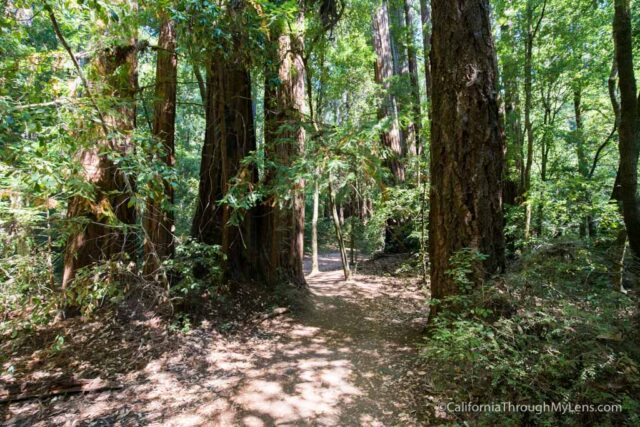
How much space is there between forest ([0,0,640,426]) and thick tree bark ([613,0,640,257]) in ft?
0.10

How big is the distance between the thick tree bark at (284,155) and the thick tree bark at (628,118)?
16.1ft

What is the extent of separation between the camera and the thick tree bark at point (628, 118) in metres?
4.83

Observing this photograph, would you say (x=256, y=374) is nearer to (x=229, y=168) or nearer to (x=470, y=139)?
(x=229, y=168)

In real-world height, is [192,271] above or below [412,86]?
below

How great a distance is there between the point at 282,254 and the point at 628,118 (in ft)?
20.4

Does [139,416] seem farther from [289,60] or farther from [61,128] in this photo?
[289,60]

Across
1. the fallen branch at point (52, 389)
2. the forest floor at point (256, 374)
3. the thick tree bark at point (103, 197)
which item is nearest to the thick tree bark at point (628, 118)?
the forest floor at point (256, 374)

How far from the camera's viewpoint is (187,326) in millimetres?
5133

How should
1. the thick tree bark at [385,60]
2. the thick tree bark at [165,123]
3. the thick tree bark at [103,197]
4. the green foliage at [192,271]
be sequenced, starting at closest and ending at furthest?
1. the green foliage at [192,271]
2. the thick tree bark at [103,197]
3. the thick tree bark at [165,123]
4. the thick tree bark at [385,60]

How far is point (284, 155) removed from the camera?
6.26 metres

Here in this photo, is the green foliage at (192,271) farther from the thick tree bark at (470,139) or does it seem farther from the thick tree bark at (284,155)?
the thick tree bark at (470,139)

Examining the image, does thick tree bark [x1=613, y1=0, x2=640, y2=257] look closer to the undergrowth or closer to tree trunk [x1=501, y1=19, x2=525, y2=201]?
the undergrowth

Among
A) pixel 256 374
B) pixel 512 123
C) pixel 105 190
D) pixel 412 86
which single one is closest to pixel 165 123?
pixel 105 190

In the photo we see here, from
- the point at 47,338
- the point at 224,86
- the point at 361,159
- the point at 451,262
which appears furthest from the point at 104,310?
the point at 451,262
